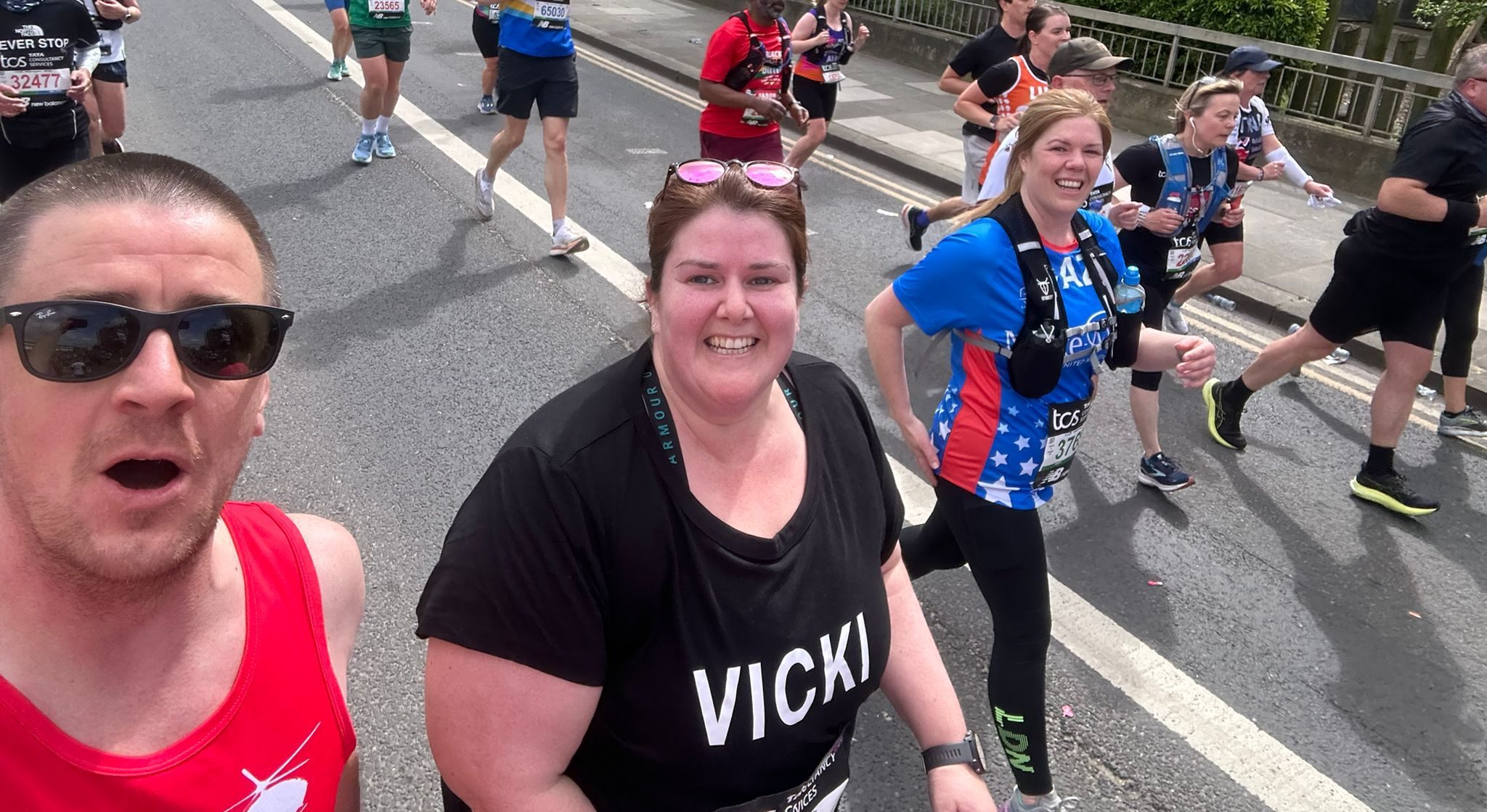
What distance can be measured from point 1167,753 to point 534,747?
248 centimetres

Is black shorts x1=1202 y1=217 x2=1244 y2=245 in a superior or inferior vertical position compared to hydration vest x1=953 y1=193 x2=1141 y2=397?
inferior

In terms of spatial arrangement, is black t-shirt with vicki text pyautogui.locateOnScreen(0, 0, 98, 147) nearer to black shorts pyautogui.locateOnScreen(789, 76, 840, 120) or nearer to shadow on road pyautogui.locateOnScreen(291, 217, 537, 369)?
shadow on road pyautogui.locateOnScreen(291, 217, 537, 369)

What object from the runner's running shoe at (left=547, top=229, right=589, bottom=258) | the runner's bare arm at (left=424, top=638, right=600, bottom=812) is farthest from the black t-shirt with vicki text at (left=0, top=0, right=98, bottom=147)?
the runner's bare arm at (left=424, top=638, right=600, bottom=812)

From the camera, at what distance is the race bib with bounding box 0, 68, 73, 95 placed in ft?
15.9

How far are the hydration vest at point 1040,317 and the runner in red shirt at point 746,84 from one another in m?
3.29

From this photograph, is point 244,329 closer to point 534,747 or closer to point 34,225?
point 34,225

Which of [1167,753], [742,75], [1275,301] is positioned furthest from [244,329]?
[1275,301]

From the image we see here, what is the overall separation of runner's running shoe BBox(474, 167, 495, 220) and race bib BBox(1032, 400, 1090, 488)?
5.61 m

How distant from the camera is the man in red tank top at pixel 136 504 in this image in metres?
1.26

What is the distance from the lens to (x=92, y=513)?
1.25 metres

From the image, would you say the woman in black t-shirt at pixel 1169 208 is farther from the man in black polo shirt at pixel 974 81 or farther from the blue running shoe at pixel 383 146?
the blue running shoe at pixel 383 146

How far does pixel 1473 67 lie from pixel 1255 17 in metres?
8.22

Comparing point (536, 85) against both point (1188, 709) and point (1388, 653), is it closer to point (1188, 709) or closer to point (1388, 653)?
point (1188, 709)

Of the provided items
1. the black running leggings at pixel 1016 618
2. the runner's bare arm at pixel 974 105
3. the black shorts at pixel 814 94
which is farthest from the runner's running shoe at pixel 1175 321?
the black running leggings at pixel 1016 618
